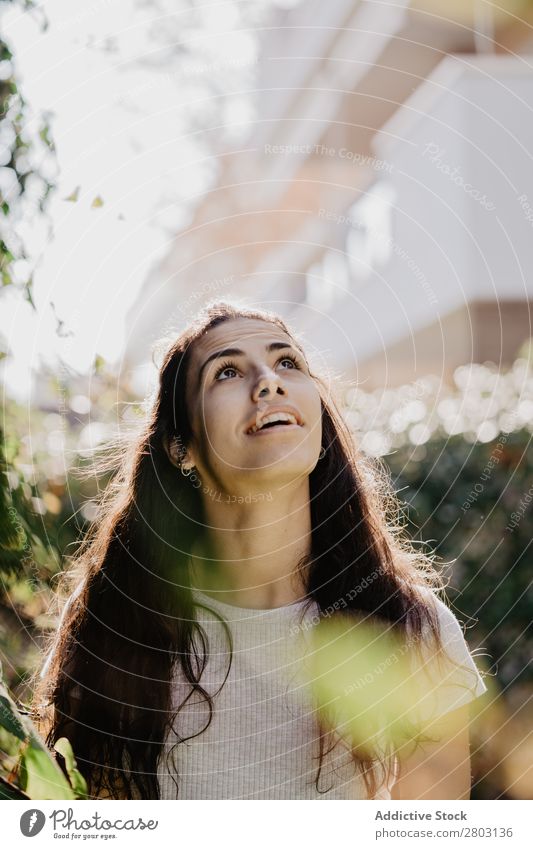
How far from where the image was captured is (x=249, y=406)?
138 centimetres

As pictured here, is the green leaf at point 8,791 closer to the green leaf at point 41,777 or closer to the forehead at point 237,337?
the green leaf at point 41,777

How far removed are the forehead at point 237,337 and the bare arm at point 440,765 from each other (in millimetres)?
673

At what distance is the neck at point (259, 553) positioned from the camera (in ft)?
4.77

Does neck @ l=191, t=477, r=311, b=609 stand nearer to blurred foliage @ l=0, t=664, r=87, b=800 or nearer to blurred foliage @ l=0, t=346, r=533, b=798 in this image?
blurred foliage @ l=0, t=664, r=87, b=800

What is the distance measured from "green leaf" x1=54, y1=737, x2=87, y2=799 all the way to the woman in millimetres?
202

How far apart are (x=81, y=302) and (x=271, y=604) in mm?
599

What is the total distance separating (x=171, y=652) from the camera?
1429 millimetres

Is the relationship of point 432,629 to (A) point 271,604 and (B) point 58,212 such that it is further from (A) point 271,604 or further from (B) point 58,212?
(B) point 58,212

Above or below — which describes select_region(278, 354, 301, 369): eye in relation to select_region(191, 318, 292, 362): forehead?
below

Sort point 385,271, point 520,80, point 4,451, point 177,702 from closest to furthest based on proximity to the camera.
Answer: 1. point 4,451
2. point 177,702
3. point 520,80
4. point 385,271

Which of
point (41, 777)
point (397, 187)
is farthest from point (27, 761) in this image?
point (397, 187)

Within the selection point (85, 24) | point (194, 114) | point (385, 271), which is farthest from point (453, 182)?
point (85, 24)

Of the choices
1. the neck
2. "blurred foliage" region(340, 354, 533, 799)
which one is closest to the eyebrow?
the neck

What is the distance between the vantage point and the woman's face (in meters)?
1.35
